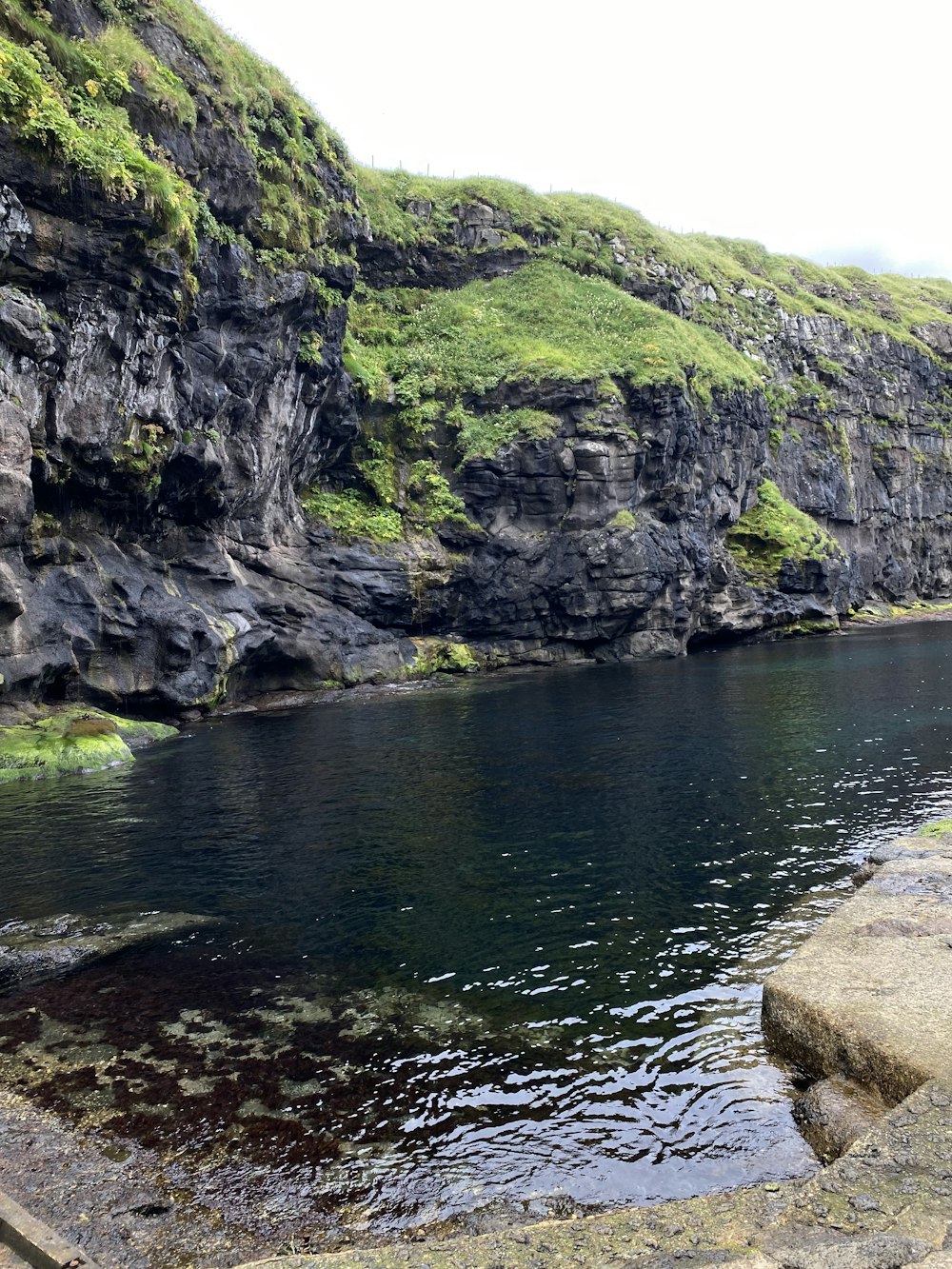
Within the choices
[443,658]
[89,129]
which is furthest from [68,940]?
[443,658]

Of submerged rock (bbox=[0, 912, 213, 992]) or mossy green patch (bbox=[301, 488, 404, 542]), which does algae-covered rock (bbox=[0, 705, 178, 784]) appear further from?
mossy green patch (bbox=[301, 488, 404, 542])

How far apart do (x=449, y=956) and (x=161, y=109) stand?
147 ft

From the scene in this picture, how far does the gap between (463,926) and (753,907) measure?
17.6 ft

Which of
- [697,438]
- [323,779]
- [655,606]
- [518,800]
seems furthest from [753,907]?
[697,438]

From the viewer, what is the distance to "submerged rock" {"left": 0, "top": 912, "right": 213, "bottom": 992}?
13.9 metres

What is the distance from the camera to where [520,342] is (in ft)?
239

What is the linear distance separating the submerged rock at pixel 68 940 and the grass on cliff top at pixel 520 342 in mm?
52099

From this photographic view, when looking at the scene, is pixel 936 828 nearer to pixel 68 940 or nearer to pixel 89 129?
pixel 68 940

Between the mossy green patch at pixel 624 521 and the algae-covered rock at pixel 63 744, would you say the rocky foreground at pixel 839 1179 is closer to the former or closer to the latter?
the algae-covered rock at pixel 63 744

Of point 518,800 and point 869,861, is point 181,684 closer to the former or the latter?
point 518,800

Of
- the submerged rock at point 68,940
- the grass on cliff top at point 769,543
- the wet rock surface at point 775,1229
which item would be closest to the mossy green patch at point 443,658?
the grass on cliff top at point 769,543

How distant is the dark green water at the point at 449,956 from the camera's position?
8.91 metres

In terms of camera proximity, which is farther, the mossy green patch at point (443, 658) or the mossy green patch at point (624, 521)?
the mossy green patch at point (624, 521)

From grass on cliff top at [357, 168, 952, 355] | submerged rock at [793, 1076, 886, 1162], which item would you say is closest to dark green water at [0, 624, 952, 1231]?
submerged rock at [793, 1076, 886, 1162]
